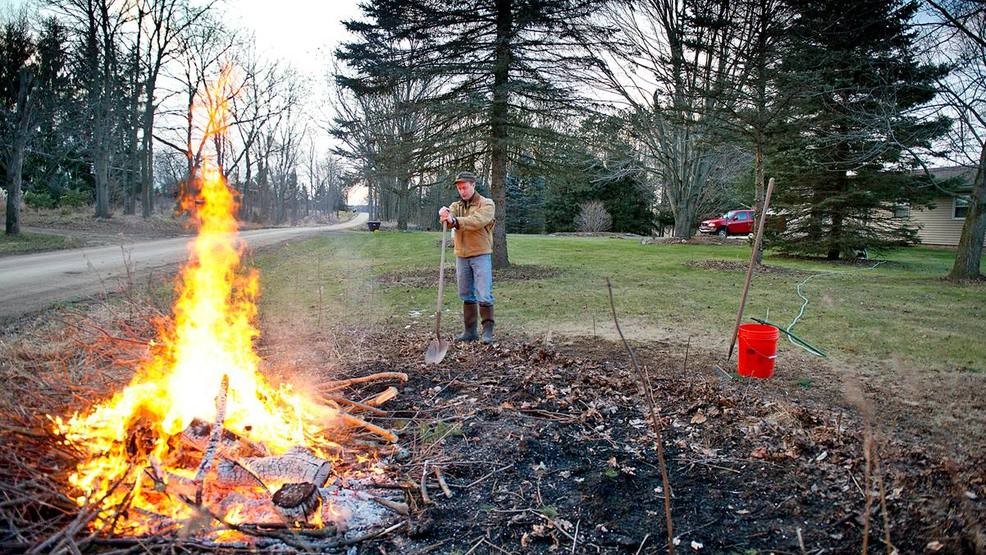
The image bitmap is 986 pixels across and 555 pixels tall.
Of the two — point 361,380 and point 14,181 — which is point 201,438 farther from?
point 14,181

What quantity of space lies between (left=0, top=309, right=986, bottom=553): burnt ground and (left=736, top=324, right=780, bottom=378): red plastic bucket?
17 cm

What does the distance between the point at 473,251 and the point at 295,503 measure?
400 centimetres

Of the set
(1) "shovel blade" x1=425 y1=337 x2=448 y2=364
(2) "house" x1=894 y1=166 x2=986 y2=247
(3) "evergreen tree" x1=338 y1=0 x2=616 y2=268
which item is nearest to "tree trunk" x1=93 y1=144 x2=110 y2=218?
(3) "evergreen tree" x1=338 y1=0 x2=616 y2=268

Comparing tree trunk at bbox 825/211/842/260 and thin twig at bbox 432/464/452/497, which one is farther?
tree trunk at bbox 825/211/842/260

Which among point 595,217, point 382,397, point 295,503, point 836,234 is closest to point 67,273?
point 382,397

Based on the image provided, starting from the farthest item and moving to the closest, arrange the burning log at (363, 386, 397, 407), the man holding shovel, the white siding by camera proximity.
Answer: the white siding → the man holding shovel → the burning log at (363, 386, 397, 407)

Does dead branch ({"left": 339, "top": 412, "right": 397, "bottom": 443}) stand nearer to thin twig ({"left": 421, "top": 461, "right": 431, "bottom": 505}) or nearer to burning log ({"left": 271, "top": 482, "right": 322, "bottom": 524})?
thin twig ({"left": 421, "top": 461, "right": 431, "bottom": 505})

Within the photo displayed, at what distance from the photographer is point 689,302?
31.6ft

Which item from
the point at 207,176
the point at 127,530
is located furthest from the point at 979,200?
the point at 127,530

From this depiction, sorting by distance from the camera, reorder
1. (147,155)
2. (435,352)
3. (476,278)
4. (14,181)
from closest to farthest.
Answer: (435,352), (476,278), (14,181), (147,155)

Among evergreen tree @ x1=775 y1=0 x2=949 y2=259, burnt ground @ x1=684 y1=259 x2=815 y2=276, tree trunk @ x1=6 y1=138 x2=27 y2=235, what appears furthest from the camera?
tree trunk @ x1=6 y1=138 x2=27 y2=235

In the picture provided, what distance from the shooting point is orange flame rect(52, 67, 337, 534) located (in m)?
2.77

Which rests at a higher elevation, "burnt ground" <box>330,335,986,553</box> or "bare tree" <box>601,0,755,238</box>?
"bare tree" <box>601,0,755,238</box>

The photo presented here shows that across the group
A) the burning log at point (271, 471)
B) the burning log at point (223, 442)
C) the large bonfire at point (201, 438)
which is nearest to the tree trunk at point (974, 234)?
the large bonfire at point (201, 438)
